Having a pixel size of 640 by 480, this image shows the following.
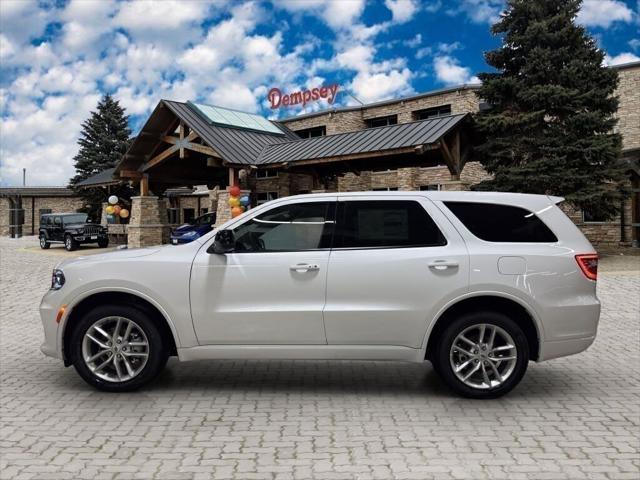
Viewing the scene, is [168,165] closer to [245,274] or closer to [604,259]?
[604,259]

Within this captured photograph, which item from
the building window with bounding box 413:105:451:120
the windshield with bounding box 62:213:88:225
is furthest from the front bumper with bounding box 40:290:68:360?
the building window with bounding box 413:105:451:120

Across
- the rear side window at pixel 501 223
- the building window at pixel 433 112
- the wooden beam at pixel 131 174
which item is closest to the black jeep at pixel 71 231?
the wooden beam at pixel 131 174

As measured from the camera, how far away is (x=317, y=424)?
448cm

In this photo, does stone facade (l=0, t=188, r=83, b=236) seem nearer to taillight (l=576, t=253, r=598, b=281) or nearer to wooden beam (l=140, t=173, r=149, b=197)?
wooden beam (l=140, t=173, r=149, b=197)

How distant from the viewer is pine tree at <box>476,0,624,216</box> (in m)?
18.9

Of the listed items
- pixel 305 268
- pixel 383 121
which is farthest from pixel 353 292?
pixel 383 121

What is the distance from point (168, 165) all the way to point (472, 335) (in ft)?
78.1

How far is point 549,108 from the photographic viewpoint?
1986 cm

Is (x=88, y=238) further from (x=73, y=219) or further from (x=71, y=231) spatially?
(x=73, y=219)

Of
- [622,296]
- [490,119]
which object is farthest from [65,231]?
[622,296]

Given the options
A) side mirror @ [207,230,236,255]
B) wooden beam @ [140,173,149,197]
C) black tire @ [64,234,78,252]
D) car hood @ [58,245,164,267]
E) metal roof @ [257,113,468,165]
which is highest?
metal roof @ [257,113,468,165]

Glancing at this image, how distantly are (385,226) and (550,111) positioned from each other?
55.6 feet

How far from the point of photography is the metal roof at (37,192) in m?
49.8

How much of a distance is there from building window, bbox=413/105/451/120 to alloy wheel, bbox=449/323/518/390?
29.2 metres
